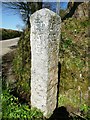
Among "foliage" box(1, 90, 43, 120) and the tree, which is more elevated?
the tree

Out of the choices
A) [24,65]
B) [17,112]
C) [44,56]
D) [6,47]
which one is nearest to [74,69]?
[44,56]

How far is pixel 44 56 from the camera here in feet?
15.0

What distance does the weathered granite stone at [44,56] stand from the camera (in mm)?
4488

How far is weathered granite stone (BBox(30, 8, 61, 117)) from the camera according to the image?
14.7 ft

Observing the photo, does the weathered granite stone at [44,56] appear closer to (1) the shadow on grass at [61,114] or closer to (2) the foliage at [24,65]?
(1) the shadow on grass at [61,114]

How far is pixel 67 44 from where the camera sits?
6.08 metres

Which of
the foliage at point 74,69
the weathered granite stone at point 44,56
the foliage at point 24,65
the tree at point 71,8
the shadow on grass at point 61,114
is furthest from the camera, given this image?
the tree at point 71,8

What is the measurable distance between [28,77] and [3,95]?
0.97 meters

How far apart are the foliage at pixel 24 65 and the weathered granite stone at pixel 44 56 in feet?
3.74

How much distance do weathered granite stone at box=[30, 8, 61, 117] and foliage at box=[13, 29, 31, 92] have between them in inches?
44.8

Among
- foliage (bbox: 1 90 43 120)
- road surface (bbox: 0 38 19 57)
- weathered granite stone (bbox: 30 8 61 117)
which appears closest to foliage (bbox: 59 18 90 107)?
weathered granite stone (bbox: 30 8 61 117)

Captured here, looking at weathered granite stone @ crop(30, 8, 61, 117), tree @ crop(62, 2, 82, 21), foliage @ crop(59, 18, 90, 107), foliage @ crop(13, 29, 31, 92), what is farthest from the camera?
tree @ crop(62, 2, 82, 21)

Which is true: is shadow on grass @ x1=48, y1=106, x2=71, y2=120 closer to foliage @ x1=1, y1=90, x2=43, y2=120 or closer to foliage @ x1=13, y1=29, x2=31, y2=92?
foliage @ x1=1, y1=90, x2=43, y2=120

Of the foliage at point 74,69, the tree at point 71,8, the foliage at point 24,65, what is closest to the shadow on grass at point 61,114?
the foliage at point 74,69
